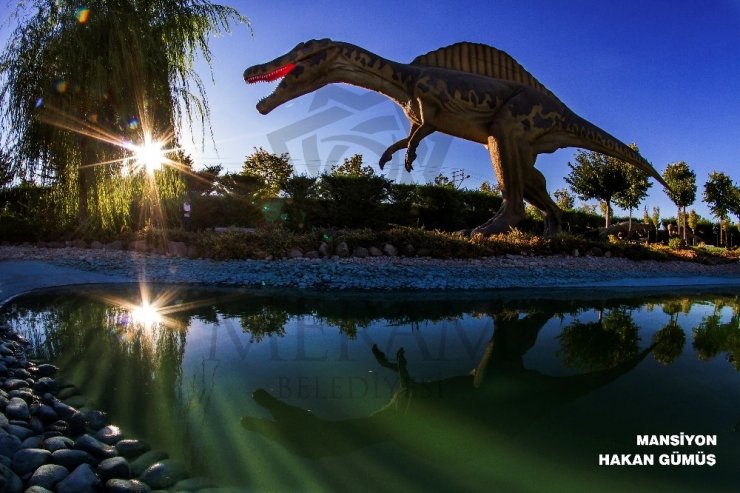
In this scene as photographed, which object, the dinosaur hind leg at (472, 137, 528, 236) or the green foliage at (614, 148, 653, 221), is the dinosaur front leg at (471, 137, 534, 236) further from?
the green foliage at (614, 148, 653, 221)

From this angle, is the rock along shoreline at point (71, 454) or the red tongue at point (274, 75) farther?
Result: the red tongue at point (274, 75)

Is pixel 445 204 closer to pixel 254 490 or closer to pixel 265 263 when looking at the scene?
pixel 265 263

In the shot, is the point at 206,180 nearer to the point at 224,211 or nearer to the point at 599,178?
the point at 224,211

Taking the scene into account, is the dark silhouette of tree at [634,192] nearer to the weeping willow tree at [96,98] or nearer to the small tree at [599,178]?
the small tree at [599,178]

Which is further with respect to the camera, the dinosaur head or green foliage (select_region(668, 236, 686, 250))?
green foliage (select_region(668, 236, 686, 250))

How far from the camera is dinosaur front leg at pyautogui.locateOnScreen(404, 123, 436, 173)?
27.8 feet

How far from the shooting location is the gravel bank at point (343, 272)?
582cm

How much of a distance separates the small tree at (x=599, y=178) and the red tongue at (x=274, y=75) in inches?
586

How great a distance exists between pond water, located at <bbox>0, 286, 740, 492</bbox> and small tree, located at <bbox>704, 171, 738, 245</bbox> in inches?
1021

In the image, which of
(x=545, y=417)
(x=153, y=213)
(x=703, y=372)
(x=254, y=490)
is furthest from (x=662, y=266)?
(x=153, y=213)

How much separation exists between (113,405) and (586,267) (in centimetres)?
742

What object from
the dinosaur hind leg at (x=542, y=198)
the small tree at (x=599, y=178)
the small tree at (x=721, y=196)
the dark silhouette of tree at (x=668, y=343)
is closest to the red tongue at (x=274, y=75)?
the dinosaur hind leg at (x=542, y=198)

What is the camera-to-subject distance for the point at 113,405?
1.88 m

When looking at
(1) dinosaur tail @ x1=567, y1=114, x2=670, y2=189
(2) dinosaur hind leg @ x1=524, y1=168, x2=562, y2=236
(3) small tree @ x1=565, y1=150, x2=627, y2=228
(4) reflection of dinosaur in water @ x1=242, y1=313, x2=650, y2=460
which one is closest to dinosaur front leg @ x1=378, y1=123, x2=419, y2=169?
(2) dinosaur hind leg @ x1=524, y1=168, x2=562, y2=236
